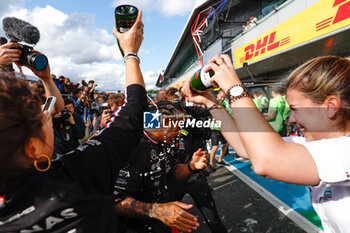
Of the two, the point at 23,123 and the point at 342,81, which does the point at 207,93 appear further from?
the point at 23,123

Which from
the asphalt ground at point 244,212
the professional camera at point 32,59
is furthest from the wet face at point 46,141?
the asphalt ground at point 244,212

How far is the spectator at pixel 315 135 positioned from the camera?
780mm

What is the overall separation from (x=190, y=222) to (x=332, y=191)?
2.69 feet

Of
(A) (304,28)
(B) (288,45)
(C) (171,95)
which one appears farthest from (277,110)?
(B) (288,45)

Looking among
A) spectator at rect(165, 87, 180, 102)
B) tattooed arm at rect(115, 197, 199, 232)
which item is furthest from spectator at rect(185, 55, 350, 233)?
spectator at rect(165, 87, 180, 102)

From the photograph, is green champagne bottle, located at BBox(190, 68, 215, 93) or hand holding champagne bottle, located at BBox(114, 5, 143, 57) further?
green champagne bottle, located at BBox(190, 68, 215, 93)

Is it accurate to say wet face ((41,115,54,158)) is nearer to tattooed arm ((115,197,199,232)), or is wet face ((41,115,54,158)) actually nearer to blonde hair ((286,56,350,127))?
tattooed arm ((115,197,199,232))

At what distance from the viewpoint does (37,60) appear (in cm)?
134

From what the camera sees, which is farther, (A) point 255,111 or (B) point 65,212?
(A) point 255,111

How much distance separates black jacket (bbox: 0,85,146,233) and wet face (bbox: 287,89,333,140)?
0.78 meters

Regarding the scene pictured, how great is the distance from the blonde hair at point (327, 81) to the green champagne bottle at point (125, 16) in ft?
2.83

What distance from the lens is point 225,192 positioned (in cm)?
391

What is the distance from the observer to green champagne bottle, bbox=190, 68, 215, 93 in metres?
1.22

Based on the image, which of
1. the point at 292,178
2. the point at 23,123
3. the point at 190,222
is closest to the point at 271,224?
the point at 190,222
